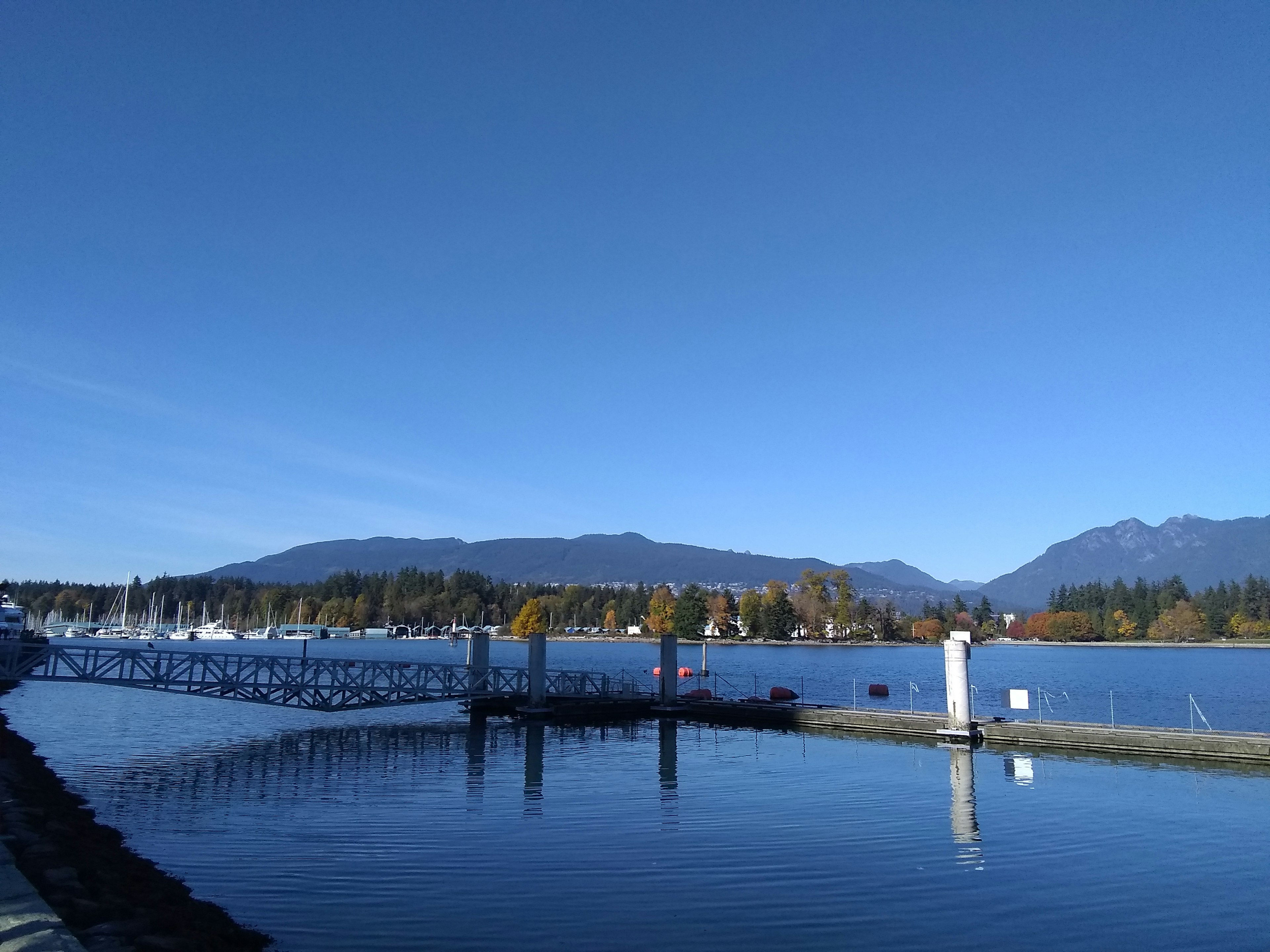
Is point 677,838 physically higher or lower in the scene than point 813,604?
lower

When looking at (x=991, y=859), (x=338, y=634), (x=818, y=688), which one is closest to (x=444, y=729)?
(x=991, y=859)

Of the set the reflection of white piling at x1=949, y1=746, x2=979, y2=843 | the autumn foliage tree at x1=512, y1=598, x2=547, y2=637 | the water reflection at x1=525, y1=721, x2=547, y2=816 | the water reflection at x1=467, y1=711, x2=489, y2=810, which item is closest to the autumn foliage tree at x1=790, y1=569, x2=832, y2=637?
the autumn foliage tree at x1=512, y1=598, x2=547, y2=637

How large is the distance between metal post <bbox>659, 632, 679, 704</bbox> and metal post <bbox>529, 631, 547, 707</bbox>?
20.4 feet

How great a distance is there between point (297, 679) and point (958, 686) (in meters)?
28.0

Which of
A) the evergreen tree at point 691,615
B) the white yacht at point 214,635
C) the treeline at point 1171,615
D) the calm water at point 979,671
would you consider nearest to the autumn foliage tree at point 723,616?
the calm water at point 979,671

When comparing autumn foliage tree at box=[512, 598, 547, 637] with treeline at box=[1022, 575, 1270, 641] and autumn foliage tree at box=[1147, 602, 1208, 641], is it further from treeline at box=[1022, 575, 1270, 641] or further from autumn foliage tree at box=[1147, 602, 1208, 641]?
autumn foliage tree at box=[1147, 602, 1208, 641]

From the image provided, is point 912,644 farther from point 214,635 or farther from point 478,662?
point 214,635

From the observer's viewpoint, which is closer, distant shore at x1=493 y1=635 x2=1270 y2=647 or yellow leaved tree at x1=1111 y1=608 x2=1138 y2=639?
distant shore at x1=493 y1=635 x2=1270 y2=647

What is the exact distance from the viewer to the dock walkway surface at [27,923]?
9102 millimetres

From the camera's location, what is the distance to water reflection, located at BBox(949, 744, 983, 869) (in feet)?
55.5

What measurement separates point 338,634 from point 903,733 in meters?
186

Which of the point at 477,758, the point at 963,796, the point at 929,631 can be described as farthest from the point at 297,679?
the point at 929,631

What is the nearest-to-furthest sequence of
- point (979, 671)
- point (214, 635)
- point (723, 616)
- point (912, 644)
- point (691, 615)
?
point (979, 671), point (691, 615), point (723, 616), point (912, 644), point (214, 635)

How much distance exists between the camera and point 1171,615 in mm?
172375
